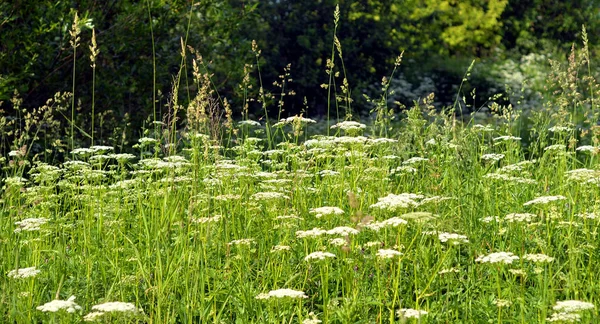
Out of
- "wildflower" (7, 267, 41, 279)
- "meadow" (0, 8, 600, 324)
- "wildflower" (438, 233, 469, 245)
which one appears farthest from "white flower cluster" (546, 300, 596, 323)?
"wildflower" (7, 267, 41, 279)

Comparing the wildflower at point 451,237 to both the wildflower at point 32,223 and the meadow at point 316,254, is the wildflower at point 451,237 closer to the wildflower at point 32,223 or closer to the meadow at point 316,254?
the meadow at point 316,254

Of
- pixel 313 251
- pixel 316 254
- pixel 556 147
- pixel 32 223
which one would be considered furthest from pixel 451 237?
pixel 556 147

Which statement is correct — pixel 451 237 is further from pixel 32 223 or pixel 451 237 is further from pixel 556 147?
pixel 556 147

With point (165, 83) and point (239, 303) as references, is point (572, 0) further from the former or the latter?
point (239, 303)

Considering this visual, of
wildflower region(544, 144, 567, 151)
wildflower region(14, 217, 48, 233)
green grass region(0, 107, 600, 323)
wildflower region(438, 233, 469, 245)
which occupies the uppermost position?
wildflower region(544, 144, 567, 151)

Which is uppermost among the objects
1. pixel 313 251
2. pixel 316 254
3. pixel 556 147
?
pixel 556 147

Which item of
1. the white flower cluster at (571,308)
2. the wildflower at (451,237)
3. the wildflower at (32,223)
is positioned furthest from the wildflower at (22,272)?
the white flower cluster at (571,308)

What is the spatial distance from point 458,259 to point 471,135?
1.55 meters

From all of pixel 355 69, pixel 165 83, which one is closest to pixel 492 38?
pixel 355 69

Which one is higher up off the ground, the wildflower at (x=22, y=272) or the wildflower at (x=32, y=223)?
the wildflower at (x=32, y=223)

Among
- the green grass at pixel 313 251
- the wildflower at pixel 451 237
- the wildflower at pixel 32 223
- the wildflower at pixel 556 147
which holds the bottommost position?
the green grass at pixel 313 251

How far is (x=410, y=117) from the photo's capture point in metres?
4.84

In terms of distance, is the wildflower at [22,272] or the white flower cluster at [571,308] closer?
the white flower cluster at [571,308]

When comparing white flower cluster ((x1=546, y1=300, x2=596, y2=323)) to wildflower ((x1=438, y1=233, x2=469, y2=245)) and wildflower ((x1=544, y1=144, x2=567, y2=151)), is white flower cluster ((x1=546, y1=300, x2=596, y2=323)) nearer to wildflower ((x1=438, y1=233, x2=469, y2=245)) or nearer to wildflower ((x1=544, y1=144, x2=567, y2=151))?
wildflower ((x1=438, y1=233, x2=469, y2=245))
